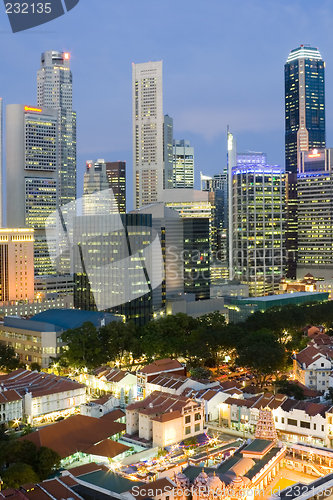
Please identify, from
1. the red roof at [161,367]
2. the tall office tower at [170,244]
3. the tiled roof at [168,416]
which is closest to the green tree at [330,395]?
the tiled roof at [168,416]

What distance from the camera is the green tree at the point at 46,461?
16562 millimetres

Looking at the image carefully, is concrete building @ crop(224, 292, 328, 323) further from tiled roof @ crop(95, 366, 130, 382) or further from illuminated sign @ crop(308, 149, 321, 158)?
illuminated sign @ crop(308, 149, 321, 158)

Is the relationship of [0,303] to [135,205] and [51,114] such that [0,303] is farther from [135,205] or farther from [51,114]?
[135,205]

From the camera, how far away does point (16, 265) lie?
52.1m

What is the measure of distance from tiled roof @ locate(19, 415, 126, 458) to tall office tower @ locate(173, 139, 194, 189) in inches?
3194

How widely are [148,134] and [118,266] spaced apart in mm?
57905

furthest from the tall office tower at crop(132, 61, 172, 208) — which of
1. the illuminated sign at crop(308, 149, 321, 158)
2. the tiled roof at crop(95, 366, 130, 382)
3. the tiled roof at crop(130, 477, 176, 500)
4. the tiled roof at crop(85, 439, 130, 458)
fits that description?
the tiled roof at crop(130, 477, 176, 500)

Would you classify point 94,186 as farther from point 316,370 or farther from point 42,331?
point 316,370

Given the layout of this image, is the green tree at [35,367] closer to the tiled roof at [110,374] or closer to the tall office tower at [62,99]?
the tiled roof at [110,374]

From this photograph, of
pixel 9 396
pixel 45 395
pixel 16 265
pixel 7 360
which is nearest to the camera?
pixel 9 396

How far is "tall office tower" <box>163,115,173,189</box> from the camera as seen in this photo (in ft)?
309

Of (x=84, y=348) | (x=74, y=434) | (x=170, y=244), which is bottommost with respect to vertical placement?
(x=74, y=434)

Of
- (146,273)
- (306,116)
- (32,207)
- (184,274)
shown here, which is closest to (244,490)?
(146,273)

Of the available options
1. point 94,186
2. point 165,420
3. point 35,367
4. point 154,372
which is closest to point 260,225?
point 35,367
